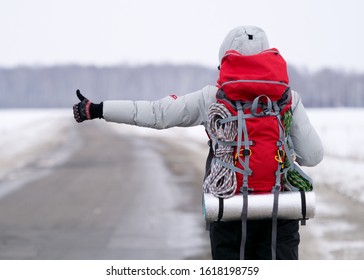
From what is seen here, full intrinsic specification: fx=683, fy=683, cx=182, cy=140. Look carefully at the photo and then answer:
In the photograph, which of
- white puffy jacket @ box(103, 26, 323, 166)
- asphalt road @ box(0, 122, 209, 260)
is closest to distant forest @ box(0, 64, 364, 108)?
asphalt road @ box(0, 122, 209, 260)

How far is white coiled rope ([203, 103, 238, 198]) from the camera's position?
312 centimetres

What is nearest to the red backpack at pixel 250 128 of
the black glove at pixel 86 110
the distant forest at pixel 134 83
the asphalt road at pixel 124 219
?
the black glove at pixel 86 110

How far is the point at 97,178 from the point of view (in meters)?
15.2

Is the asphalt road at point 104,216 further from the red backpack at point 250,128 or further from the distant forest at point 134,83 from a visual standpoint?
the distant forest at point 134,83

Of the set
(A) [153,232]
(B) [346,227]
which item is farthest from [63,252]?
(B) [346,227]

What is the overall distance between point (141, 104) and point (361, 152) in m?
19.0

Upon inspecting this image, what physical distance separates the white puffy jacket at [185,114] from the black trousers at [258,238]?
37 centimetres

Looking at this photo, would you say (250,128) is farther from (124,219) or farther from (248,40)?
(124,219)

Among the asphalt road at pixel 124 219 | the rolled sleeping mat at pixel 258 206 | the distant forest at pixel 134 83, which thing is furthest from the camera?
the distant forest at pixel 134 83

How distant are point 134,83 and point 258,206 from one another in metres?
131

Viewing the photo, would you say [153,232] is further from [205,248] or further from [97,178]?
[97,178]

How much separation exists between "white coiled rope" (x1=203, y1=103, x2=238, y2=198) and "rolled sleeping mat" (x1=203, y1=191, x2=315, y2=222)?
1.5 inches

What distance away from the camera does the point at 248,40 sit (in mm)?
3186

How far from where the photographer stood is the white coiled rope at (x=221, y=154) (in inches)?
123
